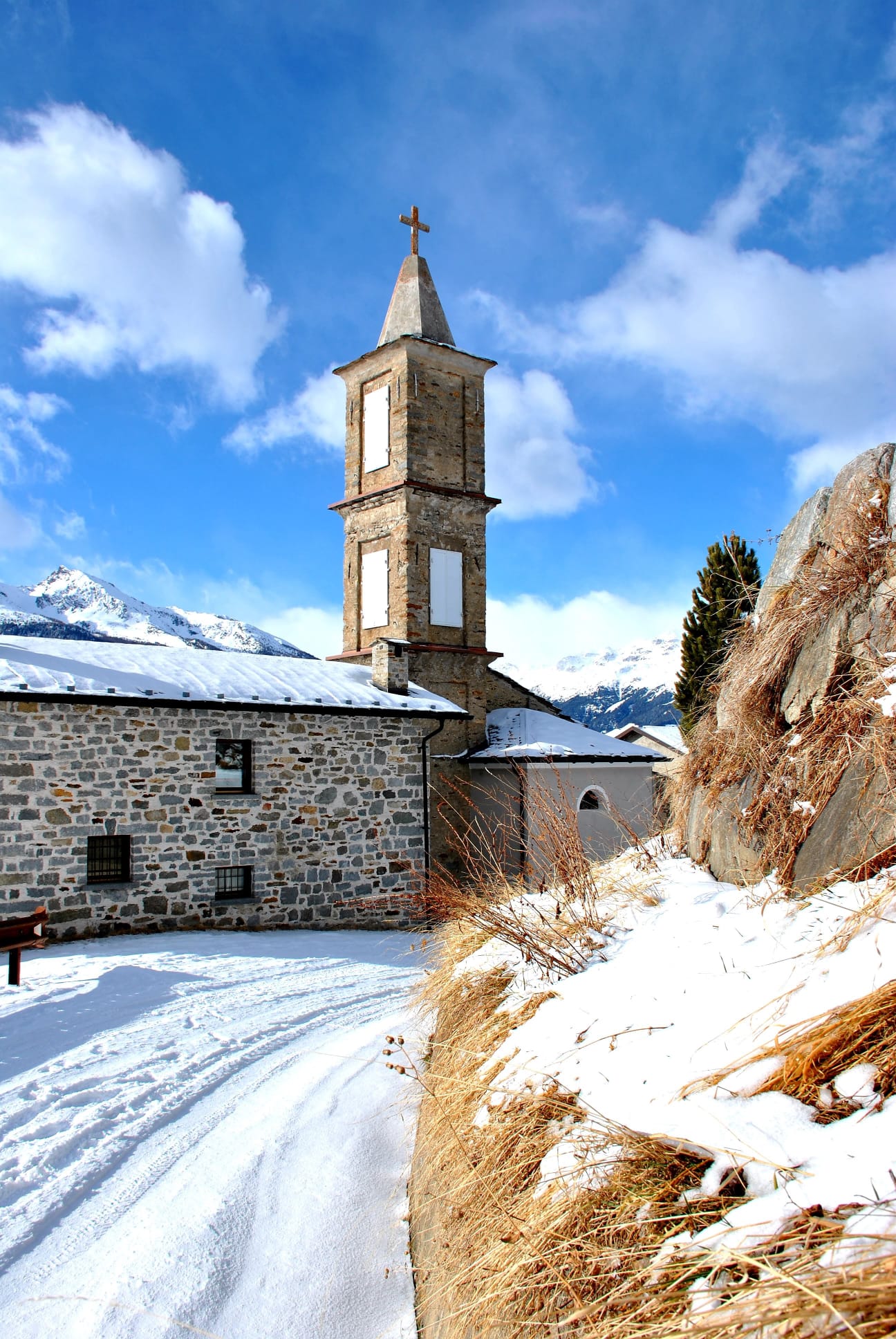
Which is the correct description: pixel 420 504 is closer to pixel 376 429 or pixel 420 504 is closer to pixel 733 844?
pixel 376 429

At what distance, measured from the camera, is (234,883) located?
13.3 metres

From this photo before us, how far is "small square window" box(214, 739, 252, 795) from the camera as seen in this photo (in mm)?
13398

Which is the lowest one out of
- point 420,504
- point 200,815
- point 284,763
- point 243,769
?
point 200,815

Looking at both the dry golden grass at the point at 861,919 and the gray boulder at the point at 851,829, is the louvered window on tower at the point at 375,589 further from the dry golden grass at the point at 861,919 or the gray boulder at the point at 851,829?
the dry golden grass at the point at 861,919

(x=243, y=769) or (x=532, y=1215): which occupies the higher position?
(x=243, y=769)

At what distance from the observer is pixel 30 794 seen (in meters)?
11.6

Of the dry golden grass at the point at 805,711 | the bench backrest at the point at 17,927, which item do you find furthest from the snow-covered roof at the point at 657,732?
the dry golden grass at the point at 805,711

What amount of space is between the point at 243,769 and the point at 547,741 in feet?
26.7

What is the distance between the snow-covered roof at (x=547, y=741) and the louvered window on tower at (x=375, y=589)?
3973 mm

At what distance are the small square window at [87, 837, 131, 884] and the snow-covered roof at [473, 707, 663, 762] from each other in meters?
8.44

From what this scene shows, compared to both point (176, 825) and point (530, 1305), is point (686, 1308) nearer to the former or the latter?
point (530, 1305)

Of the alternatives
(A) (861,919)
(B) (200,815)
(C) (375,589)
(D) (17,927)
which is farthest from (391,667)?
(A) (861,919)

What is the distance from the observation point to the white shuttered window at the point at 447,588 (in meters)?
21.2

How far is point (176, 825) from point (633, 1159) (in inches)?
449
